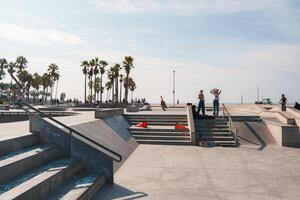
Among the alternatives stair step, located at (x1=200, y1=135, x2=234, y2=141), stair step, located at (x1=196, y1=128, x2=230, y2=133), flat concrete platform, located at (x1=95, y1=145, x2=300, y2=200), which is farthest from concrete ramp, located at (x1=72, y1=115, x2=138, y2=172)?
stair step, located at (x1=196, y1=128, x2=230, y2=133)

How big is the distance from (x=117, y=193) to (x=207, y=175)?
3105 millimetres

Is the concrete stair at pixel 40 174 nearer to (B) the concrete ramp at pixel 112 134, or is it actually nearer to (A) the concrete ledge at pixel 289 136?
(B) the concrete ramp at pixel 112 134

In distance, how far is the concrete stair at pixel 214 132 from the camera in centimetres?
1518

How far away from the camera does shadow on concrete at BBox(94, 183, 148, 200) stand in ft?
23.4

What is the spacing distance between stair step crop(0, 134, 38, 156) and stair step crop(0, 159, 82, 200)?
0.88m

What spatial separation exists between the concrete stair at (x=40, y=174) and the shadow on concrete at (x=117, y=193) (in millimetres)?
164

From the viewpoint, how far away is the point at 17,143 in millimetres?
7672

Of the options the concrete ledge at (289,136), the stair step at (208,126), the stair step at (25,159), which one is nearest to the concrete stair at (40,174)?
the stair step at (25,159)

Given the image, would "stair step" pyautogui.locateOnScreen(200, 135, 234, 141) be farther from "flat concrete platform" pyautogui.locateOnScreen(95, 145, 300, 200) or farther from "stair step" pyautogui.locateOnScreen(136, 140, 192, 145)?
"flat concrete platform" pyautogui.locateOnScreen(95, 145, 300, 200)

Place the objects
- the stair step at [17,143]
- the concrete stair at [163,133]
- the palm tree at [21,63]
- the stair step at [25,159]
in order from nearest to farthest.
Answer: the stair step at [25,159], the stair step at [17,143], the concrete stair at [163,133], the palm tree at [21,63]

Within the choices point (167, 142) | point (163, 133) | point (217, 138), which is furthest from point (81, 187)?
point (217, 138)

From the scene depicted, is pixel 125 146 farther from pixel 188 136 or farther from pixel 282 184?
pixel 282 184

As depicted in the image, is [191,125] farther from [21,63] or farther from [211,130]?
[21,63]

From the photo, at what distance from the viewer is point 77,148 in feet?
27.9
